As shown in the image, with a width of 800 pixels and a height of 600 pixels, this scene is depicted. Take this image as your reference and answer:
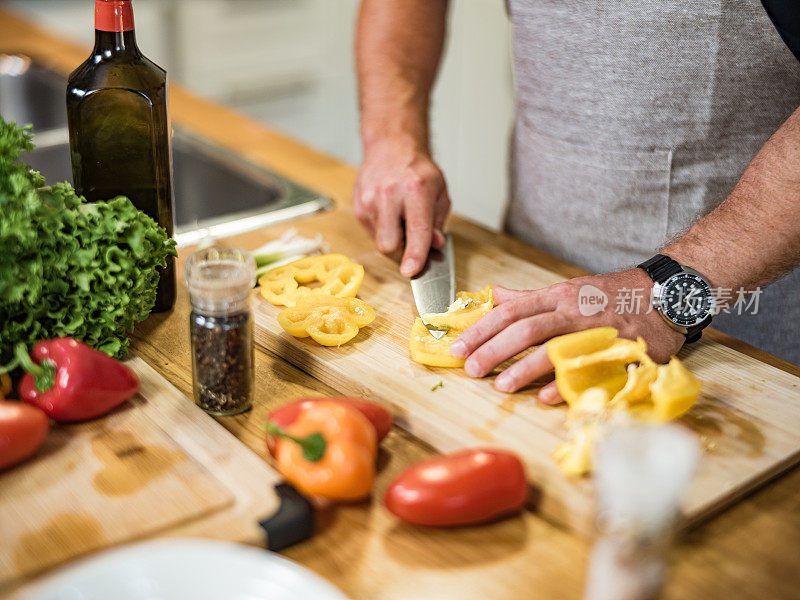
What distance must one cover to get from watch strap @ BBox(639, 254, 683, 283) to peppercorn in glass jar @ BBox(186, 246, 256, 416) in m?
0.56

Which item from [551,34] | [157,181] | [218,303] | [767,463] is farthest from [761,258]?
[157,181]

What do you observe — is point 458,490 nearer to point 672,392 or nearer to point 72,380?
point 672,392

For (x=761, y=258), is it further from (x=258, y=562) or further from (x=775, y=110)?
(x=258, y=562)

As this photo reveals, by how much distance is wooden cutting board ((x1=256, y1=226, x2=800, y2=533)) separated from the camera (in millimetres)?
924

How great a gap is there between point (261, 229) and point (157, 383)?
22.5 inches

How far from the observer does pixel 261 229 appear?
1.60 meters

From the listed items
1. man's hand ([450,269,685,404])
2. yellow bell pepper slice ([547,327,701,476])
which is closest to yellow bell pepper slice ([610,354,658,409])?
yellow bell pepper slice ([547,327,701,476])

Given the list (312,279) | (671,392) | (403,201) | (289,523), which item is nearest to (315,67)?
(403,201)

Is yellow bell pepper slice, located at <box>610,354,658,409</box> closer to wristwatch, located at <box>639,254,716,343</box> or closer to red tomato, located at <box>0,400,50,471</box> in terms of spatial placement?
wristwatch, located at <box>639,254,716,343</box>

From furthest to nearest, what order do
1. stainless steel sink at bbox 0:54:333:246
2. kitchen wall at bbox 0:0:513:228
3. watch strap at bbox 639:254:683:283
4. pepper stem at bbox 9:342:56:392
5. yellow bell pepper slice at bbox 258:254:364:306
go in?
kitchen wall at bbox 0:0:513:228
stainless steel sink at bbox 0:54:333:246
yellow bell pepper slice at bbox 258:254:364:306
watch strap at bbox 639:254:683:283
pepper stem at bbox 9:342:56:392

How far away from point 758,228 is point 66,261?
92 cm

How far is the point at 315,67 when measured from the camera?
4504mm

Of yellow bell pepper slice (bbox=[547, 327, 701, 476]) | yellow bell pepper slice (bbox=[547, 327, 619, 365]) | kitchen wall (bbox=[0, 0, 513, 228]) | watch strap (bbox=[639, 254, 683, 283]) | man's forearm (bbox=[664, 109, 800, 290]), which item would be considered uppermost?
man's forearm (bbox=[664, 109, 800, 290])

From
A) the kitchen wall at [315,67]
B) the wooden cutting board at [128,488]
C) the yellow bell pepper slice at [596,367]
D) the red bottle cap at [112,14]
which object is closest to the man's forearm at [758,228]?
the yellow bell pepper slice at [596,367]
